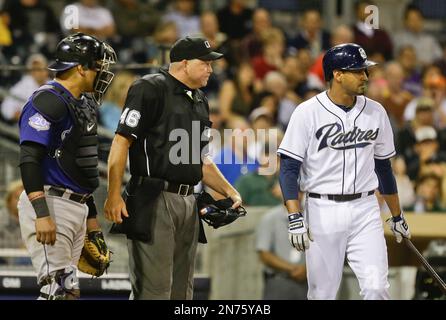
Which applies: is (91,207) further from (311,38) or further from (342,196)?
(311,38)

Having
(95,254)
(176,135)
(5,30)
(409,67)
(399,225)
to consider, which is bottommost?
(95,254)

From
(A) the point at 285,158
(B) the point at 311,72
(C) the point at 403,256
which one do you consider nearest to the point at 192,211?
(A) the point at 285,158

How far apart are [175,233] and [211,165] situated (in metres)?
0.55

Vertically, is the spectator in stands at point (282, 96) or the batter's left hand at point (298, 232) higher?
the spectator in stands at point (282, 96)

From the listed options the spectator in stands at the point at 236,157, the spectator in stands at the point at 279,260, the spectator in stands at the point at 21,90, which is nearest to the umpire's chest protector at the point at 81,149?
the spectator in stands at the point at 279,260

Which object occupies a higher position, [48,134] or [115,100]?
[115,100]

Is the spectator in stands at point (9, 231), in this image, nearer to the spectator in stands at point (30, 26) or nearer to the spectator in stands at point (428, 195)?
the spectator in stands at point (30, 26)

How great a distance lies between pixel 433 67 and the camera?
14.0m

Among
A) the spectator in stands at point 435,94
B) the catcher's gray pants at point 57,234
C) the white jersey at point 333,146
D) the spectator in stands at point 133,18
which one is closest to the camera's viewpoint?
the catcher's gray pants at point 57,234

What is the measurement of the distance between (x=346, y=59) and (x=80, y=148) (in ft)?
5.41

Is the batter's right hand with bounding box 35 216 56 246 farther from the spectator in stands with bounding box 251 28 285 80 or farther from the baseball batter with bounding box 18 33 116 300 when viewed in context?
the spectator in stands with bounding box 251 28 285 80

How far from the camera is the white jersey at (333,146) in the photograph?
697 centimetres

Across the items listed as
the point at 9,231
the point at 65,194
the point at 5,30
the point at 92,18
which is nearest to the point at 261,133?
the point at 92,18

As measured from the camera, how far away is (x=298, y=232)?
22.2 ft
